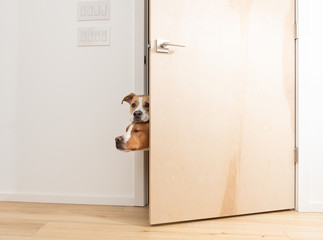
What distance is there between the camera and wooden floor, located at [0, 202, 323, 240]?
108cm

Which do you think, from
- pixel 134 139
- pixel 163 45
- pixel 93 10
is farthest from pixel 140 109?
pixel 93 10

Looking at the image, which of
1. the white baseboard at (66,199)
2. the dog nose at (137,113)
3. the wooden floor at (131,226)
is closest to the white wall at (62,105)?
the white baseboard at (66,199)

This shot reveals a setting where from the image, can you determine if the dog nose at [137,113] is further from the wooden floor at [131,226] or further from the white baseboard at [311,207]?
the white baseboard at [311,207]

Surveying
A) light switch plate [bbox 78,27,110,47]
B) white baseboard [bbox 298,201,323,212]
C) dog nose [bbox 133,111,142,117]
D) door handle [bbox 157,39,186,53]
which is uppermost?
light switch plate [bbox 78,27,110,47]

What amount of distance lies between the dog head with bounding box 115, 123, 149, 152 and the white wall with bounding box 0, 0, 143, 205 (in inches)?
12.7

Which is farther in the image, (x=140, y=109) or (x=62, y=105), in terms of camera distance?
(x=62, y=105)

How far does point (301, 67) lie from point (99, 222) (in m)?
1.45

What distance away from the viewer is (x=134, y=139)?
1.20 m

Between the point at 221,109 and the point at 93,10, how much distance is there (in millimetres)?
1060

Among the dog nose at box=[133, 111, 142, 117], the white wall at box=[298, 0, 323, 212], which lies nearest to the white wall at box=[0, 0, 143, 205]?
the dog nose at box=[133, 111, 142, 117]

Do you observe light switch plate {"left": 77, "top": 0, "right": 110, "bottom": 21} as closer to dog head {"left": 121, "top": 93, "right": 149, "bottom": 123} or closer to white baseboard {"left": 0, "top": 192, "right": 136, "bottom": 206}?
dog head {"left": 121, "top": 93, "right": 149, "bottom": 123}

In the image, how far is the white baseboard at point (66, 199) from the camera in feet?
4.96

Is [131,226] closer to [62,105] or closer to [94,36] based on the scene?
[62,105]

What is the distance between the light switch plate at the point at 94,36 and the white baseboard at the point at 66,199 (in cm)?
101
